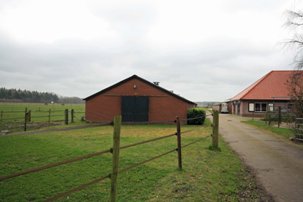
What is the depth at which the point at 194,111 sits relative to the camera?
78.1ft

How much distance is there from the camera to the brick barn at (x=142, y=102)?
24547 millimetres

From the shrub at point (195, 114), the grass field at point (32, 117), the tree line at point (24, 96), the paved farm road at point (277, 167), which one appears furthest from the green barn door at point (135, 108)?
the tree line at point (24, 96)

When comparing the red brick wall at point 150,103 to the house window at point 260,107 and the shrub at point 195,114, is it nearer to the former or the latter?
the shrub at point 195,114

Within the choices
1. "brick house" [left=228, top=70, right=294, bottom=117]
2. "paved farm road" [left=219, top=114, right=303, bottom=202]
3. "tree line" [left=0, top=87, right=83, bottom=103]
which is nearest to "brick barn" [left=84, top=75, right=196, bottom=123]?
"paved farm road" [left=219, top=114, right=303, bottom=202]

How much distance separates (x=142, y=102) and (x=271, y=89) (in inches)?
913

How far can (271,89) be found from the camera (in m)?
39.3

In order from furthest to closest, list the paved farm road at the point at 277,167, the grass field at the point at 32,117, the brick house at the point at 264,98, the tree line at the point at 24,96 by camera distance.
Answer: the tree line at the point at 24,96, the brick house at the point at 264,98, the grass field at the point at 32,117, the paved farm road at the point at 277,167

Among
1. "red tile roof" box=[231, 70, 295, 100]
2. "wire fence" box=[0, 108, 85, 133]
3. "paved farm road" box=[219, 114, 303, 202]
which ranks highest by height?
"red tile roof" box=[231, 70, 295, 100]

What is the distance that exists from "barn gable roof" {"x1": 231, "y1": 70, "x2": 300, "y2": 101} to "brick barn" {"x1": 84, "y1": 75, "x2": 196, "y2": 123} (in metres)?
17.6

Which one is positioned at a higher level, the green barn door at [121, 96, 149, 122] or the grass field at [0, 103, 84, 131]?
the green barn door at [121, 96, 149, 122]

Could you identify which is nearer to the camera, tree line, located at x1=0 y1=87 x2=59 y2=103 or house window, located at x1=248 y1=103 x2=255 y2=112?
house window, located at x1=248 y1=103 x2=255 y2=112

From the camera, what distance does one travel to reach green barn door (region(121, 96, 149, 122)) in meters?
24.8

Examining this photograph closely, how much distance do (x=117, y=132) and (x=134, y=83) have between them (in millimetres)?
20779

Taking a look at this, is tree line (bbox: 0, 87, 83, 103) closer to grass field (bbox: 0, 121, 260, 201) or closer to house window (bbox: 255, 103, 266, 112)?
house window (bbox: 255, 103, 266, 112)
